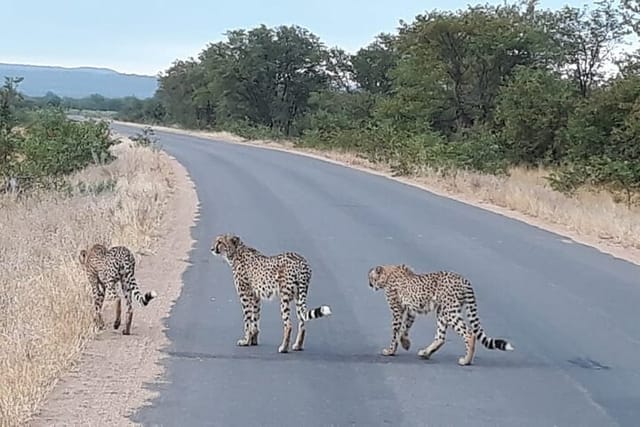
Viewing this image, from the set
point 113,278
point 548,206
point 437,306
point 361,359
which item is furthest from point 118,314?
point 548,206

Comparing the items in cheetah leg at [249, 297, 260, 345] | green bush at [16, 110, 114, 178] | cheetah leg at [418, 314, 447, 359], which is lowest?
green bush at [16, 110, 114, 178]

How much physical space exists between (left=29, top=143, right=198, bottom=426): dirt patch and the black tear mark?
3352mm

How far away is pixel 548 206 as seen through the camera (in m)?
20.9

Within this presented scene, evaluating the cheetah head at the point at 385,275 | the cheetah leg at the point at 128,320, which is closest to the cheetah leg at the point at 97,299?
the cheetah leg at the point at 128,320

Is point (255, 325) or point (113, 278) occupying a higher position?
point (113, 278)

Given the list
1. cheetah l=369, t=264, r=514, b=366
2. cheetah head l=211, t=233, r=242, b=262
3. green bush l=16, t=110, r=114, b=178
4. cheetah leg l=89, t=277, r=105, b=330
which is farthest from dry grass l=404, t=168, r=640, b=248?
green bush l=16, t=110, r=114, b=178

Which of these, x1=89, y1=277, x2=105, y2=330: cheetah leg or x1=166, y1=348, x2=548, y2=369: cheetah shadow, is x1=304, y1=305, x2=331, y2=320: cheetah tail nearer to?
x1=166, y1=348, x2=548, y2=369: cheetah shadow

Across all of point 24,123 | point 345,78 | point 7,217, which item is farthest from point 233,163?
point 345,78

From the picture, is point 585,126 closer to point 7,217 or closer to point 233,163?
point 233,163

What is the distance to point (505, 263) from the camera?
1413 centimetres

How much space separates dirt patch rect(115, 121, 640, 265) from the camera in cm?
1677

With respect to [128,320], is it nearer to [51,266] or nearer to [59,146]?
[51,266]

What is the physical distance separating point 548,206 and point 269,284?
12.7m

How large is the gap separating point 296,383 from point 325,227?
10.0 meters
